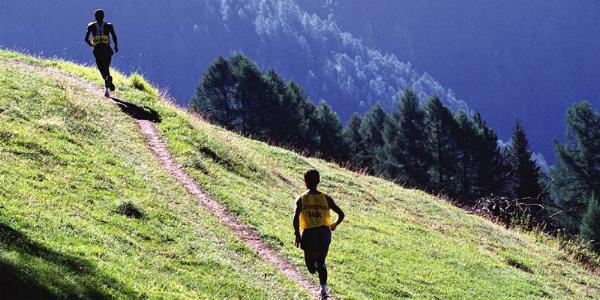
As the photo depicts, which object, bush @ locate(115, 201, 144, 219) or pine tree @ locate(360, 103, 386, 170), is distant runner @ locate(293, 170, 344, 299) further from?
pine tree @ locate(360, 103, 386, 170)

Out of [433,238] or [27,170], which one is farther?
[433,238]

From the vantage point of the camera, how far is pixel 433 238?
25234 mm

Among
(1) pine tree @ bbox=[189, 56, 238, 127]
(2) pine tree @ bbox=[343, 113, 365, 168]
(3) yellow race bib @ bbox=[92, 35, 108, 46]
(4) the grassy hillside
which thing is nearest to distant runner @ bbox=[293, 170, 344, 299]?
(4) the grassy hillside

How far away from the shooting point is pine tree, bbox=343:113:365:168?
10038 centimetres

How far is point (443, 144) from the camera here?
9319cm

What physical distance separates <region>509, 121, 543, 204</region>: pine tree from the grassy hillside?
Result: 63752 mm

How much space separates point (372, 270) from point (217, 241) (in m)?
4.73

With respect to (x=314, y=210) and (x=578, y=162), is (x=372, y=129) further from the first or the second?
(x=314, y=210)

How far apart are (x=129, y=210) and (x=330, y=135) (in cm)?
8173

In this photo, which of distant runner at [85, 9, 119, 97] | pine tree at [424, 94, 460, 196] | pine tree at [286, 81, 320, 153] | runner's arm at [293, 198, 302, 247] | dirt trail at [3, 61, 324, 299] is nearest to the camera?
runner's arm at [293, 198, 302, 247]

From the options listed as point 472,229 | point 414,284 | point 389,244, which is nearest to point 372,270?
point 414,284

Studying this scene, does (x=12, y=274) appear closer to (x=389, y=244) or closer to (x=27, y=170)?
(x=27, y=170)

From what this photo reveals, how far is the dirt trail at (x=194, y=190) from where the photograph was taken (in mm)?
16203

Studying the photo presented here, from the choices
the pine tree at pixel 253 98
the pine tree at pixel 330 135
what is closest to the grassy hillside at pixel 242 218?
the pine tree at pixel 253 98
